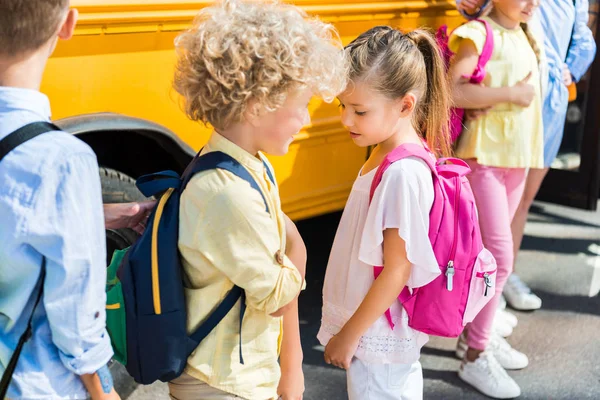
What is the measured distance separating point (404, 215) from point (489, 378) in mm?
1323

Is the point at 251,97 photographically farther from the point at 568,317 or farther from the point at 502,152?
the point at 568,317

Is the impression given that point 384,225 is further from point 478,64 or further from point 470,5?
point 470,5

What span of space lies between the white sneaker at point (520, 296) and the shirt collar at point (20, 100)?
2.84 m

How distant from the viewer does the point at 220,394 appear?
1.51 metres

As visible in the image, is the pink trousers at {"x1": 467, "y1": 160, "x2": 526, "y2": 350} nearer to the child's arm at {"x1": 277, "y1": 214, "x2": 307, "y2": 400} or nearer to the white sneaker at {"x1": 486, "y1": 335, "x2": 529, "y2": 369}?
the white sneaker at {"x1": 486, "y1": 335, "x2": 529, "y2": 369}

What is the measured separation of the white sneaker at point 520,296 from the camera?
11.8 ft

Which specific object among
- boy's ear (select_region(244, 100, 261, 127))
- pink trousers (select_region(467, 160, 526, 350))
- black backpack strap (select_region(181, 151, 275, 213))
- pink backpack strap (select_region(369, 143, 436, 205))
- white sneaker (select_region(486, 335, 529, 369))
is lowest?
white sneaker (select_region(486, 335, 529, 369))

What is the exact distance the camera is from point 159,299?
1430 millimetres

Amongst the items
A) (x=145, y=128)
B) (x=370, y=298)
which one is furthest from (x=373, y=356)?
(x=145, y=128)

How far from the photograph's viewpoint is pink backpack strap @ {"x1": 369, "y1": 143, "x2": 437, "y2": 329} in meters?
1.89

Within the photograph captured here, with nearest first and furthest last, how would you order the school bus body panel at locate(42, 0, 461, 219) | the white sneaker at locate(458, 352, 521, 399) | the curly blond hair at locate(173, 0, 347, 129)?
the curly blond hair at locate(173, 0, 347, 129) < the school bus body panel at locate(42, 0, 461, 219) < the white sneaker at locate(458, 352, 521, 399)

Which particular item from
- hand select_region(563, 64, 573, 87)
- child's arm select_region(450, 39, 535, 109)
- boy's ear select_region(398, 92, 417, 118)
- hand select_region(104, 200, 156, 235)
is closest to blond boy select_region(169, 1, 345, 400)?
hand select_region(104, 200, 156, 235)

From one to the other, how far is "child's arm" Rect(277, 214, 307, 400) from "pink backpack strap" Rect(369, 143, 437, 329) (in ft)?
1.11

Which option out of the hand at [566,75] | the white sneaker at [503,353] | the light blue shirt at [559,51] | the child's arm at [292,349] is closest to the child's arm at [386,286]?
the child's arm at [292,349]
